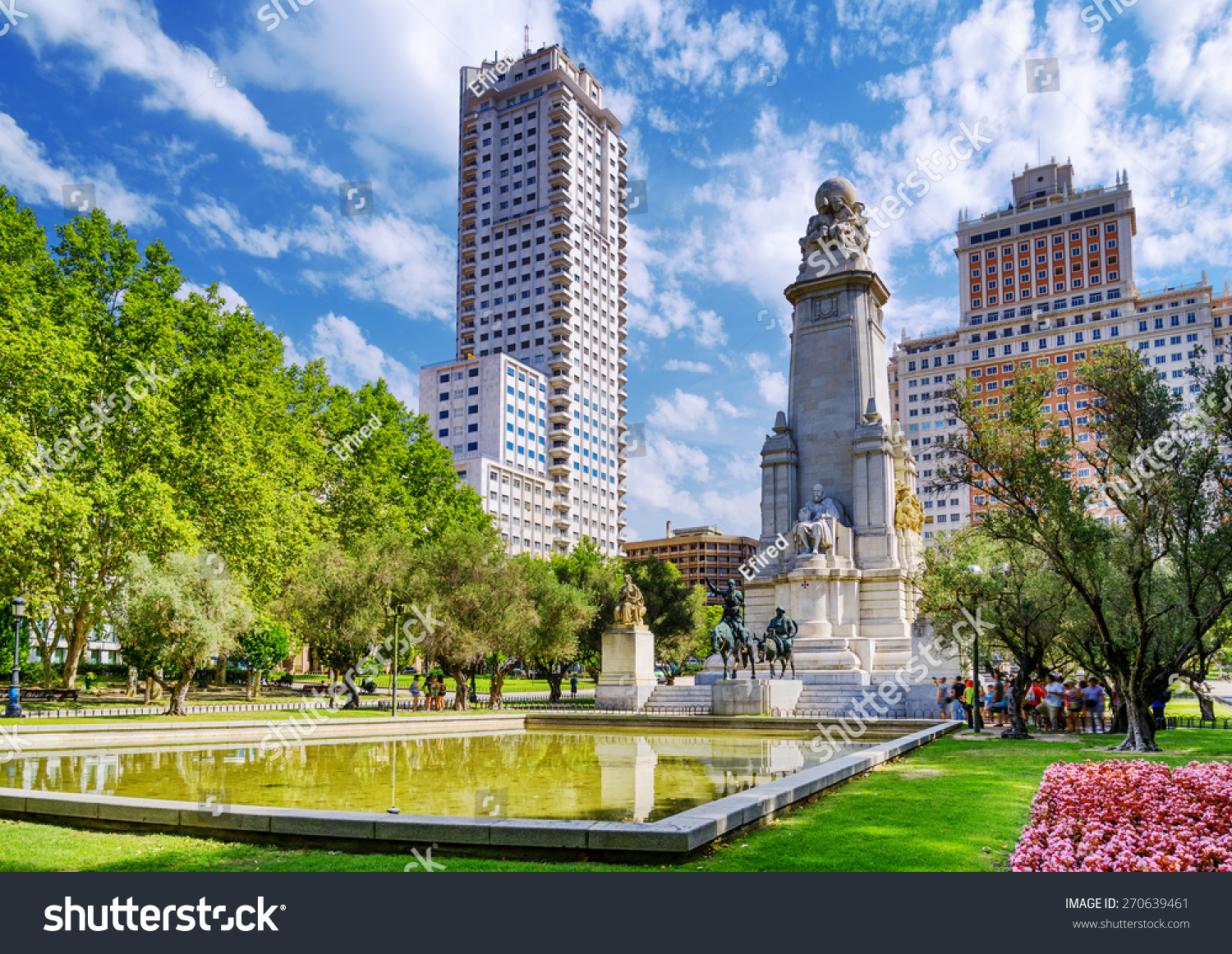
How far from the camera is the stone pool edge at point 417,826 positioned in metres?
8.11

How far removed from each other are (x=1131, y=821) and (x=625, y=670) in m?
26.3

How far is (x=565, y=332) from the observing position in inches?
4934

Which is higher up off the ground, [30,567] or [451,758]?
[30,567]

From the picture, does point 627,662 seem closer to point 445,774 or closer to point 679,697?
point 679,697

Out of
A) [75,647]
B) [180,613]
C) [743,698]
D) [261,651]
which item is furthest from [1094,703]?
[261,651]

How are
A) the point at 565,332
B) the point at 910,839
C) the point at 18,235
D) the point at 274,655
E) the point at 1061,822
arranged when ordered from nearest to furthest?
the point at 910,839, the point at 1061,822, the point at 18,235, the point at 274,655, the point at 565,332

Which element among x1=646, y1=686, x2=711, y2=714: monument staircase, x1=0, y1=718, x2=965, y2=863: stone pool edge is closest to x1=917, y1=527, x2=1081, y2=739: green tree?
x1=646, y1=686, x2=711, y2=714: monument staircase

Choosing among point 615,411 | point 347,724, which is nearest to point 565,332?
point 615,411

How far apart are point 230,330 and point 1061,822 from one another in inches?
1478

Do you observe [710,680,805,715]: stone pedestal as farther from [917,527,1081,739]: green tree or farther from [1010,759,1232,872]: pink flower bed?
[1010,759,1232,872]: pink flower bed

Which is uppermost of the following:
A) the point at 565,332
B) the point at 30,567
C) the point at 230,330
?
the point at 565,332

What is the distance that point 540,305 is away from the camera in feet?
416

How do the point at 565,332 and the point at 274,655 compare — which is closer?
the point at 274,655
